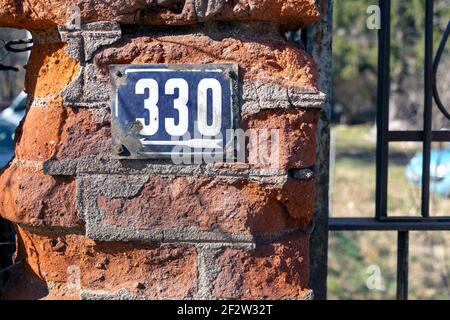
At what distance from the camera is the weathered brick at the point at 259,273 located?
4.99ft

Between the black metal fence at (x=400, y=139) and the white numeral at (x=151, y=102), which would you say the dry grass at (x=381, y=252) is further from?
the white numeral at (x=151, y=102)

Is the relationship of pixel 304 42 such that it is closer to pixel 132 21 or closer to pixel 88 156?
pixel 132 21

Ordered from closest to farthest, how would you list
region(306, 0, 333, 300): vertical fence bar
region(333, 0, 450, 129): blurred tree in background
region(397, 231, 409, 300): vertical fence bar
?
region(306, 0, 333, 300): vertical fence bar, region(397, 231, 409, 300): vertical fence bar, region(333, 0, 450, 129): blurred tree in background

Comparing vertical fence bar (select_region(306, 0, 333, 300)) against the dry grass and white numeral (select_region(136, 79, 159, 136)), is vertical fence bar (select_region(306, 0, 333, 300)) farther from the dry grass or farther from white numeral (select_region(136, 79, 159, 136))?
the dry grass

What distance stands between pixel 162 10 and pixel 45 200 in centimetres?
56

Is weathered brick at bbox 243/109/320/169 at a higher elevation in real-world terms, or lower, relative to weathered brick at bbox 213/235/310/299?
higher

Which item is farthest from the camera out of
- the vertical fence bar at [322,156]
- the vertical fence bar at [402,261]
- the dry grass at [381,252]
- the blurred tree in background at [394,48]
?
the blurred tree in background at [394,48]

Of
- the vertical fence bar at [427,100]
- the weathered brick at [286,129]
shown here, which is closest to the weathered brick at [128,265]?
the weathered brick at [286,129]

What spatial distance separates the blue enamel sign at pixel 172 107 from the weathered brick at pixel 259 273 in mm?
285

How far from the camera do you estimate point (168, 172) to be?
150 centimetres

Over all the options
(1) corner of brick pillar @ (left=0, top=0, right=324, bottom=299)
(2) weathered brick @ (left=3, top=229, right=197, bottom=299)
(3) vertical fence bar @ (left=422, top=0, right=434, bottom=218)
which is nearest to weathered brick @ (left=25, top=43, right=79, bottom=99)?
(1) corner of brick pillar @ (left=0, top=0, right=324, bottom=299)

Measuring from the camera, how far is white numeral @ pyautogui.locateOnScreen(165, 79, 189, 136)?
1.49m

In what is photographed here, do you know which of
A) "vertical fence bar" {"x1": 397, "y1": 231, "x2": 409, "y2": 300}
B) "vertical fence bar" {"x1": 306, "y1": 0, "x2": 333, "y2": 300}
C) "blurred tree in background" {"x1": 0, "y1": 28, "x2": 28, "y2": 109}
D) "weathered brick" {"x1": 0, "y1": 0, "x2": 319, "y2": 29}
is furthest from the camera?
"blurred tree in background" {"x1": 0, "y1": 28, "x2": 28, "y2": 109}

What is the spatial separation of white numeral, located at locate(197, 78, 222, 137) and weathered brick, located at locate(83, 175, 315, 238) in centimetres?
12
